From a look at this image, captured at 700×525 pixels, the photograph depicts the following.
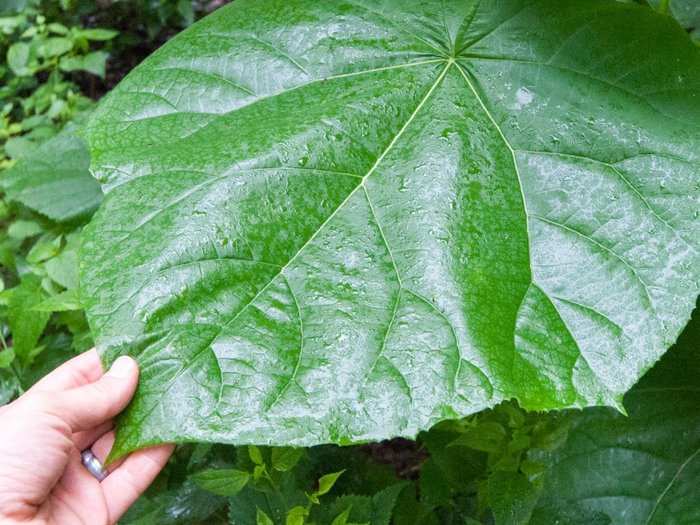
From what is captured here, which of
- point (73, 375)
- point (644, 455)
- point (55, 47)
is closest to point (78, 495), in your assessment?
point (73, 375)

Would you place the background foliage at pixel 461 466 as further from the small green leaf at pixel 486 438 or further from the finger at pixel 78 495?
the finger at pixel 78 495

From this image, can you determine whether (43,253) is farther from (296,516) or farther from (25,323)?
(296,516)

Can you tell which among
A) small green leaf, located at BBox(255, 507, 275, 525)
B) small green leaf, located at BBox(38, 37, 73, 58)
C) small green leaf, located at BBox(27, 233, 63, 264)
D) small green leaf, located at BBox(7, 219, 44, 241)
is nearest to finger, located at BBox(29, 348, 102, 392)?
small green leaf, located at BBox(255, 507, 275, 525)

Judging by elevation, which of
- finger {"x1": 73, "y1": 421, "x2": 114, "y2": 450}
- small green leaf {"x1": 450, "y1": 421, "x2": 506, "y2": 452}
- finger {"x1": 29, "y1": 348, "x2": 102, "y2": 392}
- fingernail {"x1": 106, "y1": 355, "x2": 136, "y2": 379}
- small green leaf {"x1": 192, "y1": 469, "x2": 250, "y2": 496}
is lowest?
small green leaf {"x1": 450, "y1": 421, "x2": 506, "y2": 452}

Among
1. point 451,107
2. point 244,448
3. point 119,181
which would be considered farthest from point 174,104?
point 244,448

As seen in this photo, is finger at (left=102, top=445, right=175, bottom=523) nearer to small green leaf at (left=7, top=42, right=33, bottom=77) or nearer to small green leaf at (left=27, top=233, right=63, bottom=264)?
small green leaf at (left=27, top=233, right=63, bottom=264)

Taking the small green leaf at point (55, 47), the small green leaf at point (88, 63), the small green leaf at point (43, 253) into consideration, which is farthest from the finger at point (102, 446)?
the small green leaf at point (55, 47)
